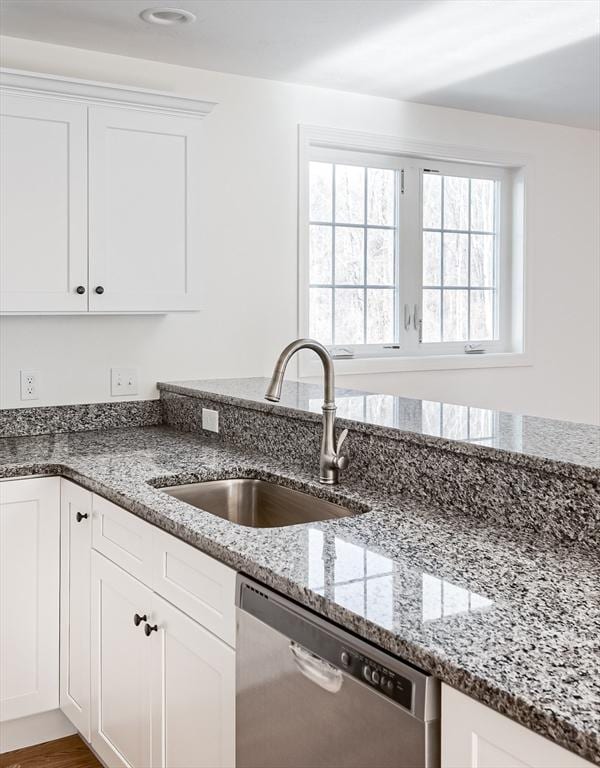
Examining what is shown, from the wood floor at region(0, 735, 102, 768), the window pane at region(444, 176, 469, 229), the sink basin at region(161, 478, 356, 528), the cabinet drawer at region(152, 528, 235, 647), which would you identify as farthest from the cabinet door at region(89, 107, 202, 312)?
the window pane at region(444, 176, 469, 229)

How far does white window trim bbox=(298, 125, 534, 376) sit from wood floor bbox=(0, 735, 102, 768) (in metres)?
1.78

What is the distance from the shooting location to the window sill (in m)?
3.72

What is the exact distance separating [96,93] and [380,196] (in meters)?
1.66

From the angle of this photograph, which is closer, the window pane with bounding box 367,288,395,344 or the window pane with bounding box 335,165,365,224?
the window pane with bounding box 335,165,365,224

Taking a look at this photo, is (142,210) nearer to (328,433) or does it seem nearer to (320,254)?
(320,254)

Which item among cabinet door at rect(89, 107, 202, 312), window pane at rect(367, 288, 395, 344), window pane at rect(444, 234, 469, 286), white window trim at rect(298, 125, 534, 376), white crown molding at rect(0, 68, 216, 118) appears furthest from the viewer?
window pane at rect(444, 234, 469, 286)

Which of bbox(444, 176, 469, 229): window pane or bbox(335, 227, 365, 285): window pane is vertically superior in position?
bbox(444, 176, 469, 229): window pane

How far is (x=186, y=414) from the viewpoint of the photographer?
3162mm

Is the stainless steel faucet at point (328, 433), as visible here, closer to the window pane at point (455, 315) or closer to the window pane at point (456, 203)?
the window pane at point (455, 315)

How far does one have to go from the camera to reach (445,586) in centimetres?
132

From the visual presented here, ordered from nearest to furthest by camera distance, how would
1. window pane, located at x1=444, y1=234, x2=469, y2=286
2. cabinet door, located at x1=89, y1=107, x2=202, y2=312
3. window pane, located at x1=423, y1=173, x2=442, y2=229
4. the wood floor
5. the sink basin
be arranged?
the sink basin < the wood floor < cabinet door, located at x1=89, y1=107, x2=202, y2=312 < window pane, located at x1=423, y1=173, x2=442, y2=229 < window pane, located at x1=444, y1=234, x2=469, y2=286

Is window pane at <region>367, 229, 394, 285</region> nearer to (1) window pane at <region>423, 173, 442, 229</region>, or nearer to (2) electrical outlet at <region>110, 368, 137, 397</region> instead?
(1) window pane at <region>423, 173, 442, 229</region>

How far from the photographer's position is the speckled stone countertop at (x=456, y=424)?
65.8 inches

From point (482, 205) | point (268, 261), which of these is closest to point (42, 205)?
point (268, 261)
